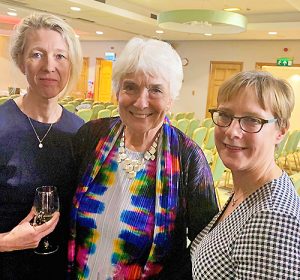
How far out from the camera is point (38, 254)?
69.7 inches

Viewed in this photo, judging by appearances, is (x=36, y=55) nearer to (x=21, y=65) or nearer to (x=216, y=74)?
(x=21, y=65)

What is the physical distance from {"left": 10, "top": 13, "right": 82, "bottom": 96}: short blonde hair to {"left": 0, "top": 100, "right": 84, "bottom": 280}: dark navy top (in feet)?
0.85

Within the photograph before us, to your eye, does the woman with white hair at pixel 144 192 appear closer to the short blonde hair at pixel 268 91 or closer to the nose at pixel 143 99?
the nose at pixel 143 99

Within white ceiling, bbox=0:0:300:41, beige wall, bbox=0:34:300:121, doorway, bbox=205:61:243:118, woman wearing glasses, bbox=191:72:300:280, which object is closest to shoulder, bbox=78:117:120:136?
woman wearing glasses, bbox=191:72:300:280

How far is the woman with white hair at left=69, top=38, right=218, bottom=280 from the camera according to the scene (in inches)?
58.7

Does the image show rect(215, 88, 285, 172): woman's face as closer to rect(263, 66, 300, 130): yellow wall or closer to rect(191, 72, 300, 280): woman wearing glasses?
rect(191, 72, 300, 280): woman wearing glasses

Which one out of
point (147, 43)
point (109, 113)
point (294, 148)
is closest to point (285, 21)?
point (294, 148)

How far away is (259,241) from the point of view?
104 cm

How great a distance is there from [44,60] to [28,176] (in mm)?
537

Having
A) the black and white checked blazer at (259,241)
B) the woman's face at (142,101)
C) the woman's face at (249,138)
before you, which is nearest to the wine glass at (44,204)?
the woman's face at (142,101)

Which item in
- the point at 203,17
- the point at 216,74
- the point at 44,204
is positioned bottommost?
the point at 44,204

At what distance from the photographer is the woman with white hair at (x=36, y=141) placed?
168cm

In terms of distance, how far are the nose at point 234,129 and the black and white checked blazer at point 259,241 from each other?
0.64ft

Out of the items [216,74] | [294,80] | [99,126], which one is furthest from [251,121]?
[216,74]
